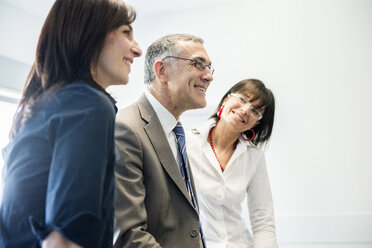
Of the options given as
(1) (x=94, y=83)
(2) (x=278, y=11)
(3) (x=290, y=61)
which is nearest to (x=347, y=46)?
(3) (x=290, y=61)

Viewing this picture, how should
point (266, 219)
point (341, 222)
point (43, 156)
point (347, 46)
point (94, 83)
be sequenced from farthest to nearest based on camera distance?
point (347, 46), point (341, 222), point (266, 219), point (94, 83), point (43, 156)

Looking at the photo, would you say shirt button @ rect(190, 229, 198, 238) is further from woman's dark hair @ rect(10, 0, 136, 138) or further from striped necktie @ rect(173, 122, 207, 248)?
woman's dark hair @ rect(10, 0, 136, 138)

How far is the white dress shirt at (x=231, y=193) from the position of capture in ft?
6.60

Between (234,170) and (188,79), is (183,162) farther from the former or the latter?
(234,170)

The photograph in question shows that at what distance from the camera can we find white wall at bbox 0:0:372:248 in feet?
9.14

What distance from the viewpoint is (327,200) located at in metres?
2.82

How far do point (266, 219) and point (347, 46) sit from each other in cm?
166

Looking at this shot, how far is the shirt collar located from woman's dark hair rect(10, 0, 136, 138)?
83cm

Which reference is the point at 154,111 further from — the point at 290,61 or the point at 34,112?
the point at 290,61

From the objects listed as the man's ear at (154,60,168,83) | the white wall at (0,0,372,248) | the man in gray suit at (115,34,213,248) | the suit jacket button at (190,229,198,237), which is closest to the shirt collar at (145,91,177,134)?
the man in gray suit at (115,34,213,248)

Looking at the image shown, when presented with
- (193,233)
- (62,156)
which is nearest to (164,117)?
(193,233)

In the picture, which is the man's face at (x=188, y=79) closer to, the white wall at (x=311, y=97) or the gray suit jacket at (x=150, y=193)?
the gray suit jacket at (x=150, y=193)

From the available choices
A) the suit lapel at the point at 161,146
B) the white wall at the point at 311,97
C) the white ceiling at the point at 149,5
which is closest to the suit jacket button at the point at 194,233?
the suit lapel at the point at 161,146

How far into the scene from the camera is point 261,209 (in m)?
2.20
